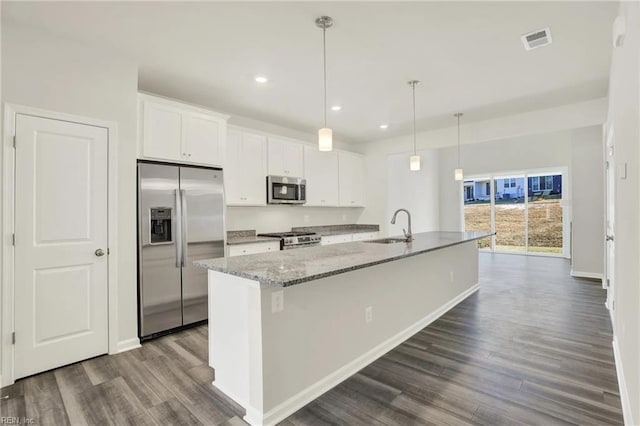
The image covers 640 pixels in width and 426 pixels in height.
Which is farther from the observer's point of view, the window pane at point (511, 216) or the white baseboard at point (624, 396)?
the window pane at point (511, 216)

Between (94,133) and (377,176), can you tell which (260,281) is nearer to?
(94,133)

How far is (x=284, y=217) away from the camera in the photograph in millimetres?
5613

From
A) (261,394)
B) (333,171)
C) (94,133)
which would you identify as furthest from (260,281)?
(333,171)

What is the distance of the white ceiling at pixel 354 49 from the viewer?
2375mm

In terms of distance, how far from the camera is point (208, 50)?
2.92m

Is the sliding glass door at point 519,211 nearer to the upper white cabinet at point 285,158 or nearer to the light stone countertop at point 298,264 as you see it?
the upper white cabinet at point 285,158

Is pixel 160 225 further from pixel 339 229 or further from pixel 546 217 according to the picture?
pixel 546 217

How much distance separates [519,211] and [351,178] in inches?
219

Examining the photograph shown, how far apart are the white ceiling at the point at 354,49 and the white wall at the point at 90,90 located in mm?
156

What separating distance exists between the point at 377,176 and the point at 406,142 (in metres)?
0.87

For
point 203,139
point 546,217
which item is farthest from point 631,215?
point 546,217

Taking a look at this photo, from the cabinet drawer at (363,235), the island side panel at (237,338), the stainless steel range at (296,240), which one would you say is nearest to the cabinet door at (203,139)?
the stainless steel range at (296,240)

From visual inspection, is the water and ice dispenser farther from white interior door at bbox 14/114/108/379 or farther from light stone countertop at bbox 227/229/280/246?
light stone countertop at bbox 227/229/280/246

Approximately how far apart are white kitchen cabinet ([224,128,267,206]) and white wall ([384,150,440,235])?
2.82 metres
